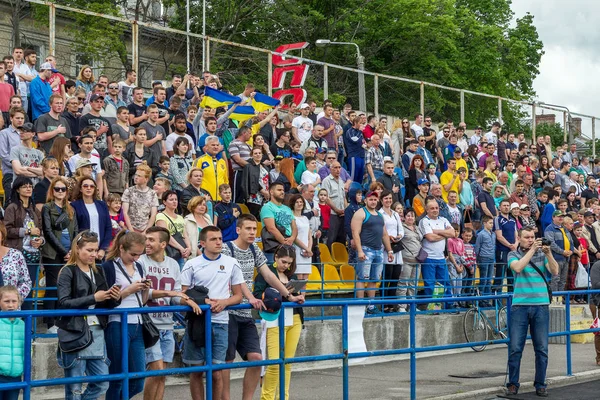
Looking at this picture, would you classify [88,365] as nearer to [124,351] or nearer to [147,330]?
[124,351]

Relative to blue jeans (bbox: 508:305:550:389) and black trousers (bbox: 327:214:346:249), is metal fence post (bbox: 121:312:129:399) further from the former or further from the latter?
black trousers (bbox: 327:214:346:249)

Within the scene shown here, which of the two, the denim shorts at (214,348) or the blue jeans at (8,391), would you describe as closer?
the blue jeans at (8,391)

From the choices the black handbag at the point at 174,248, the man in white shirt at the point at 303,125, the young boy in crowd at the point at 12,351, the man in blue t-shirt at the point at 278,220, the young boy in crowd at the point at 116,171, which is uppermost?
the man in white shirt at the point at 303,125

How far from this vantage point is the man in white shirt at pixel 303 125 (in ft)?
Result: 61.9

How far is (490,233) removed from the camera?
18.4 meters

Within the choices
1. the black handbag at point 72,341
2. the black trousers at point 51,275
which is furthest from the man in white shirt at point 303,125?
the black handbag at point 72,341

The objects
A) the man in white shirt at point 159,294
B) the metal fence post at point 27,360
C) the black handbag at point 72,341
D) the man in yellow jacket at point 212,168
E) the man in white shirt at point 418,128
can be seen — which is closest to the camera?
the metal fence post at point 27,360

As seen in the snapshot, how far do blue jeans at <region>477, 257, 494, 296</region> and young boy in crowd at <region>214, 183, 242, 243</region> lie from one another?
593cm

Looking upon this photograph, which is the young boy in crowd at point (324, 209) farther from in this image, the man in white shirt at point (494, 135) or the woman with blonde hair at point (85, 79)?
the man in white shirt at point (494, 135)

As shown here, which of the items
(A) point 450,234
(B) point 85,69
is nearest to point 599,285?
(A) point 450,234

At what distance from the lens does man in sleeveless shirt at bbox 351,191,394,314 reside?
15195mm

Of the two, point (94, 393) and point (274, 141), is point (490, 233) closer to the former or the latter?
point (274, 141)

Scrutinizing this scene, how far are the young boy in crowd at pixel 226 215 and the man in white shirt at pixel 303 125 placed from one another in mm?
4979

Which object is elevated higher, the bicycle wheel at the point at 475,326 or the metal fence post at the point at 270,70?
the metal fence post at the point at 270,70
